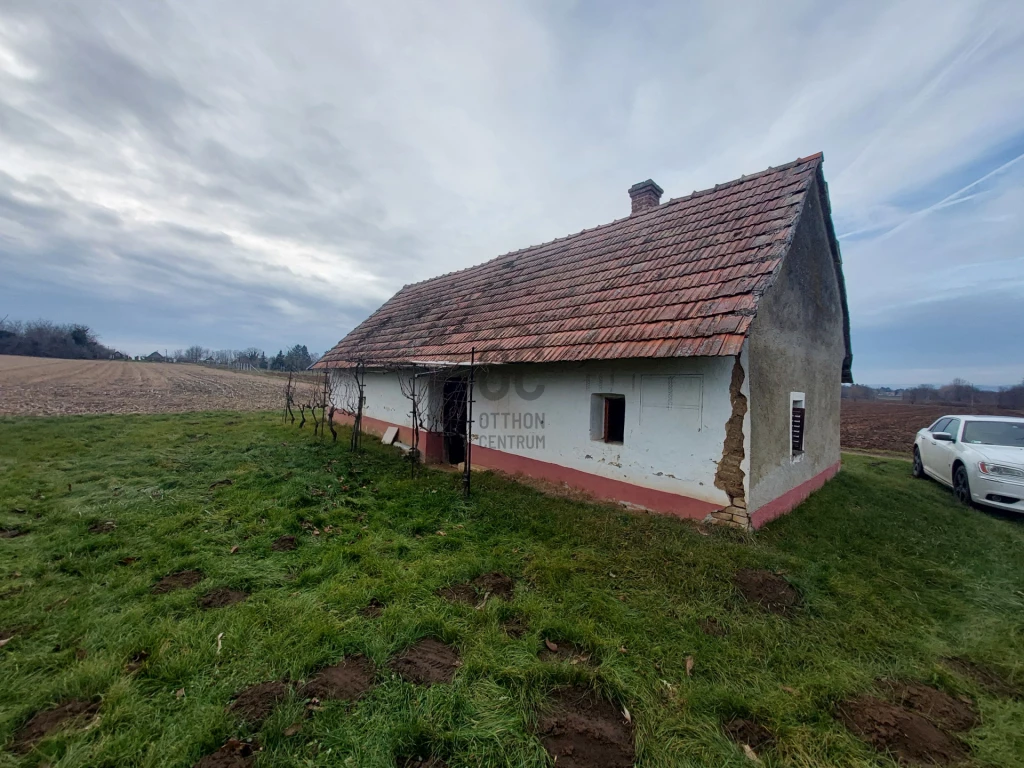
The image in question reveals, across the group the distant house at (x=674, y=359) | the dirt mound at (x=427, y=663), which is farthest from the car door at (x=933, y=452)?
the dirt mound at (x=427, y=663)

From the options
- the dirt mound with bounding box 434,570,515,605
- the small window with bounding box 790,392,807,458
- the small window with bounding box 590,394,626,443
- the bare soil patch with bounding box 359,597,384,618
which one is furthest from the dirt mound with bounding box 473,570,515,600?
the small window with bounding box 790,392,807,458

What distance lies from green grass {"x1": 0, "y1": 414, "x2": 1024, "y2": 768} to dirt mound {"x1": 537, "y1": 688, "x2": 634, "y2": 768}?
0.30 ft

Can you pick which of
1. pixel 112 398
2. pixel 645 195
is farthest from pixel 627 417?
pixel 112 398

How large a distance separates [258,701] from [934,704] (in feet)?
14.7

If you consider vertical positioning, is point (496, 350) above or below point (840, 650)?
above

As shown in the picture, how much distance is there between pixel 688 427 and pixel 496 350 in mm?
3901

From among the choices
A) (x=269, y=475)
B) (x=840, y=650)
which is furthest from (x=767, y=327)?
(x=269, y=475)

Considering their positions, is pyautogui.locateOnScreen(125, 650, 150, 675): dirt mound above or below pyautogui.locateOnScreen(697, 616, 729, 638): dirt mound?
above

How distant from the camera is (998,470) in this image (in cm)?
679

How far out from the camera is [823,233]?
7.64 meters

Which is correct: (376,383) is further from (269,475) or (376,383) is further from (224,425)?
(224,425)

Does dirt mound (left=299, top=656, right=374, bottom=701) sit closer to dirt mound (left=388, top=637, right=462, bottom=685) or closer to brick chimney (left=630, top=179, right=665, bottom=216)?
dirt mound (left=388, top=637, right=462, bottom=685)

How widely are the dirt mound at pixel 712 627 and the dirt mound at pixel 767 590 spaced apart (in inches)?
22.6

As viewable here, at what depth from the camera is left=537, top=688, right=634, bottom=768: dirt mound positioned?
7.49 ft
